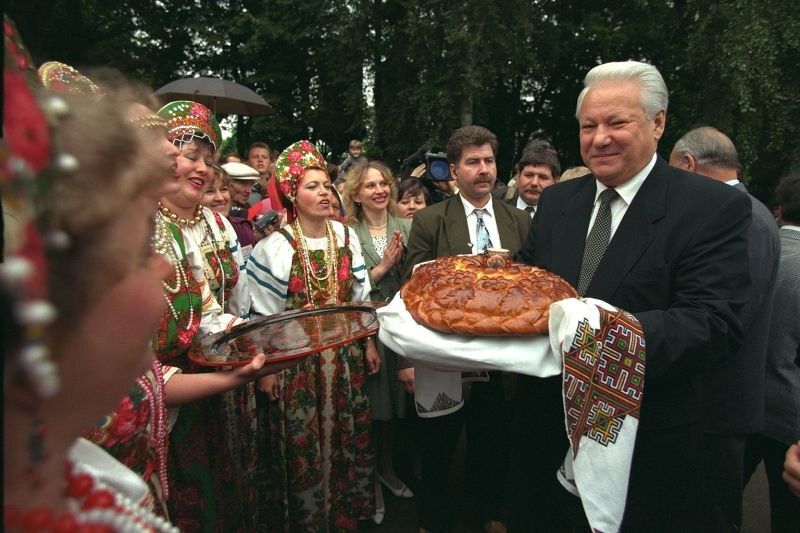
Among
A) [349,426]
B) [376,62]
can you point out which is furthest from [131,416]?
[376,62]

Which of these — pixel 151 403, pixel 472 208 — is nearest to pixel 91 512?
pixel 151 403

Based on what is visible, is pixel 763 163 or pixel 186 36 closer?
pixel 763 163

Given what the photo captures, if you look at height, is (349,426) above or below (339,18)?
below

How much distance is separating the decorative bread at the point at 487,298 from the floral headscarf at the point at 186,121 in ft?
4.36

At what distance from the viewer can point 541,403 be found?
220 cm

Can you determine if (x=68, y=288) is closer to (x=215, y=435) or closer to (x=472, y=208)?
(x=215, y=435)

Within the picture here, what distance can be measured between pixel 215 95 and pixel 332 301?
6.14 m

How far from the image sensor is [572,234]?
2.19 metres

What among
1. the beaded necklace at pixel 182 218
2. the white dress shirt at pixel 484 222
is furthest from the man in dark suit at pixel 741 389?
the beaded necklace at pixel 182 218

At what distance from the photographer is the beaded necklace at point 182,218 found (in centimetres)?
248

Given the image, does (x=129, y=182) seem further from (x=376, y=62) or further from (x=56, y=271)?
(x=376, y=62)

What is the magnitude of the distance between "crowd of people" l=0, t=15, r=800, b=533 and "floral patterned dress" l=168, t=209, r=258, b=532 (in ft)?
0.04

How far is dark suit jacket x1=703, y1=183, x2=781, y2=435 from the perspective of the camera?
268 cm

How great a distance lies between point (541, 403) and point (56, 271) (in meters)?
1.96
